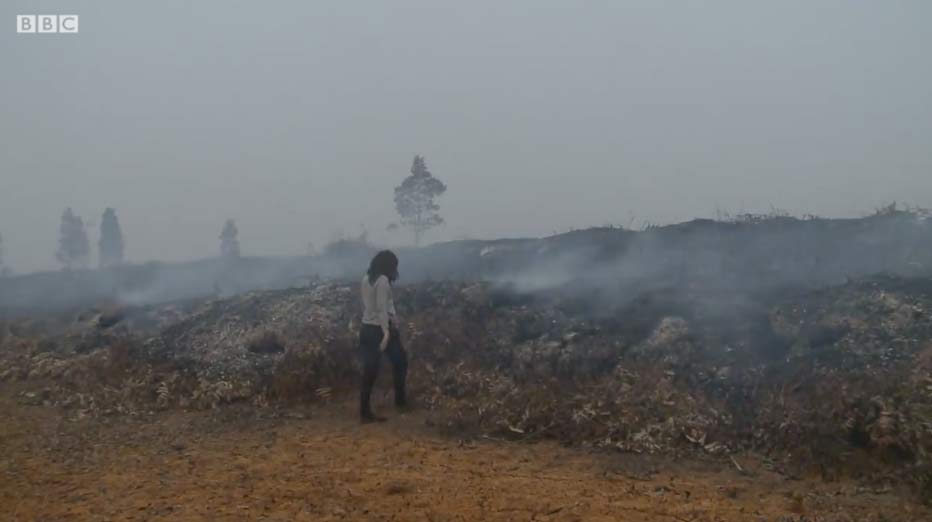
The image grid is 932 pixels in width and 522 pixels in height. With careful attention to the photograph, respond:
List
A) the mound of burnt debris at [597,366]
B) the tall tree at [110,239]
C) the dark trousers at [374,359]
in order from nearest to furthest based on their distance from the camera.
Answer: the mound of burnt debris at [597,366] < the dark trousers at [374,359] < the tall tree at [110,239]

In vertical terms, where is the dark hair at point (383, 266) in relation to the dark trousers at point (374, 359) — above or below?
above

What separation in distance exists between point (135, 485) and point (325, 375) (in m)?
3.15

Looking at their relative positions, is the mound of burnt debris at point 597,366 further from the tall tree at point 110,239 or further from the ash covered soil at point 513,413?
the tall tree at point 110,239

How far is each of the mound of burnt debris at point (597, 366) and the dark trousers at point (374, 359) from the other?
0.50 meters

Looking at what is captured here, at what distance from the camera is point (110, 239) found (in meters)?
49.1

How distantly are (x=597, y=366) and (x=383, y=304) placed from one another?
255 cm

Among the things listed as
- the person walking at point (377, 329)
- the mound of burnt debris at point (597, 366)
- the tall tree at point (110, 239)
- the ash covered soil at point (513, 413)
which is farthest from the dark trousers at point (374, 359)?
the tall tree at point (110, 239)

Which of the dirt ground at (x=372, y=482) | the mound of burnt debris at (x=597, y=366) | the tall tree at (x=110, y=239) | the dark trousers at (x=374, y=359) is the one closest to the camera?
the dirt ground at (x=372, y=482)

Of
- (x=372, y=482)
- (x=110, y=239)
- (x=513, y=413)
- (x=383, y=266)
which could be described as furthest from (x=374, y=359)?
(x=110, y=239)

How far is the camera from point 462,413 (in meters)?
6.93

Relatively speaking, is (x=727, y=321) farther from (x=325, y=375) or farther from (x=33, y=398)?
(x=33, y=398)

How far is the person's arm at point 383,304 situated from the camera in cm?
705

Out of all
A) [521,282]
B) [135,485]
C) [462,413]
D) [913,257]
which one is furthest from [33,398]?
[913,257]

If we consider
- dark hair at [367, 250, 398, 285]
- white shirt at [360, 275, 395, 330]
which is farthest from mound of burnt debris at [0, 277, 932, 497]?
dark hair at [367, 250, 398, 285]
